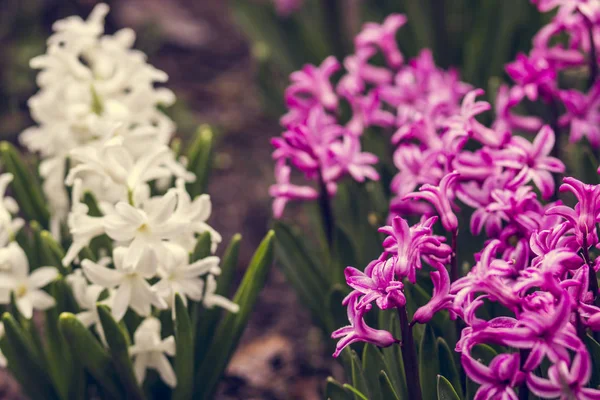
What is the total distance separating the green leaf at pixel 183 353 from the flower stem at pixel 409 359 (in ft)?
1.53

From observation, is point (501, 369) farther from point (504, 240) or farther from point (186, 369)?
point (186, 369)

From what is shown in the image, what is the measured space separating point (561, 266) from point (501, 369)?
0.62 feet

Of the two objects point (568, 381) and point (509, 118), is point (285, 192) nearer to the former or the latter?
point (509, 118)

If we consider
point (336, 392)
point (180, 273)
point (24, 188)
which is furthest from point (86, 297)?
point (336, 392)

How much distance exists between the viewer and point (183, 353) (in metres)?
1.57


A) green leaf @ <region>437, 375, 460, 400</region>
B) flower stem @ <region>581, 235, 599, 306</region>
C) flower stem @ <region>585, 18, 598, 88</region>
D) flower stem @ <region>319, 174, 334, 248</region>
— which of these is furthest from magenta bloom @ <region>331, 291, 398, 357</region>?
flower stem @ <region>585, 18, 598, 88</region>

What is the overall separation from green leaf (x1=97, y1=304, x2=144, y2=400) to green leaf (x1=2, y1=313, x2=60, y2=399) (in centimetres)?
21

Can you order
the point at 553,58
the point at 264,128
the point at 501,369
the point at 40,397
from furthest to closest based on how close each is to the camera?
the point at 264,128 → the point at 553,58 → the point at 40,397 → the point at 501,369

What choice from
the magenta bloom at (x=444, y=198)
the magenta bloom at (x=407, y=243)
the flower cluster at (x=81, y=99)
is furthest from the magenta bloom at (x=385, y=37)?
the magenta bloom at (x=407, y=243)

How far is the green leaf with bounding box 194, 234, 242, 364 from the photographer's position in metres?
1.69

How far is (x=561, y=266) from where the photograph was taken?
115 cm

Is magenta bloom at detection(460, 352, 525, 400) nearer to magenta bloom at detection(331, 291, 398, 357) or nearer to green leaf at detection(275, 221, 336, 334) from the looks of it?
magenta bloom at detection(331, 291, 398, 357)

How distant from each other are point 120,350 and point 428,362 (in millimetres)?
635

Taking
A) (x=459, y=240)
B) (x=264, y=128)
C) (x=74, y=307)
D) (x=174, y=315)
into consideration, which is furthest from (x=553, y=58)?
(x=264, y=128)
